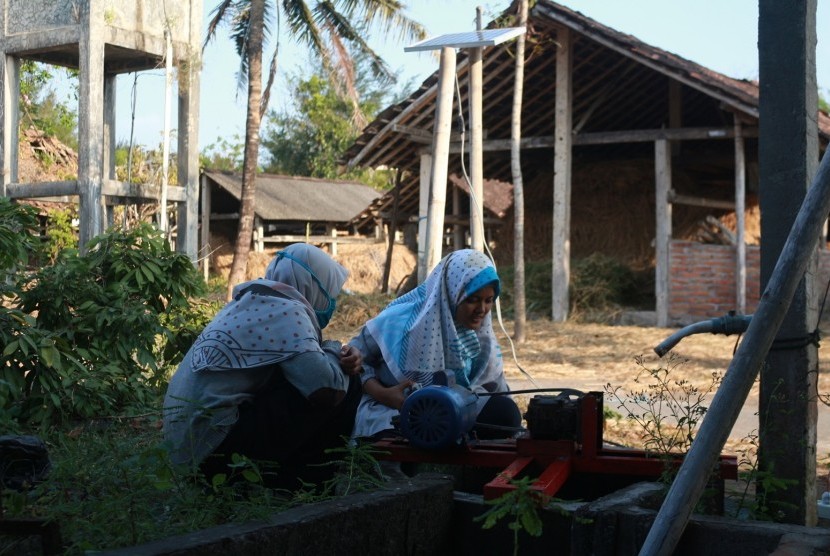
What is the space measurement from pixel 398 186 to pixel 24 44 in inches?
273

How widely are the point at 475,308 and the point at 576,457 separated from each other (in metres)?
1.19

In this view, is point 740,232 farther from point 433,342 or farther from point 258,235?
point 258,235

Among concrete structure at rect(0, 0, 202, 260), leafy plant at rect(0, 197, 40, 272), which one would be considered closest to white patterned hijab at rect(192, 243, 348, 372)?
leafy plant at rect(0, 197, 40, 272)

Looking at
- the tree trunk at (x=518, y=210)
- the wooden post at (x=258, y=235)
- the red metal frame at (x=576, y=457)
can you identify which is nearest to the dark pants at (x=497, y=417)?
the red metal frame at (x=576, y=457)

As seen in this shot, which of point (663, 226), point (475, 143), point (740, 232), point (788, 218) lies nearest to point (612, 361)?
Answer: point (475, 143)

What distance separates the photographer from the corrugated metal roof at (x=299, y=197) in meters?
27.5

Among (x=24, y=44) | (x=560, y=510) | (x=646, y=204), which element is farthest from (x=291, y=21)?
(x=560, y=510)

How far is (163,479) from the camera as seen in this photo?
301 cm

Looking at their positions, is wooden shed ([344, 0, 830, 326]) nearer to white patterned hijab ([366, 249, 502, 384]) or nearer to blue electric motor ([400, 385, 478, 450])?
white patterned hijab ([366, 249, 502, 384])

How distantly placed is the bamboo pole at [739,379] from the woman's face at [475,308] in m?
1.97

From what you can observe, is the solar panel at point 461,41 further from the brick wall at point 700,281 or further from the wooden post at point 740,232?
the brick wall at point 700,281

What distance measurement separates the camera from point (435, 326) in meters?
4.34

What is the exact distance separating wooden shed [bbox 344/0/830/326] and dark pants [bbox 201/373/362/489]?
31.3ft

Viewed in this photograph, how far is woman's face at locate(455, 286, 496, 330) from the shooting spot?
172 inches
